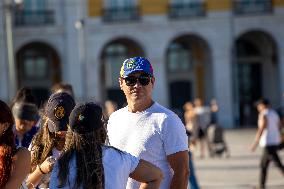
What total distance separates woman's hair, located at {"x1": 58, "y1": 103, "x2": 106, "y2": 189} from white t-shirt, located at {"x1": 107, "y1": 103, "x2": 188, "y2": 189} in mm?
→ 842

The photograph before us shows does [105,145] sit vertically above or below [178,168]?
above

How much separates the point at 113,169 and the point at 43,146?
3.70 feet

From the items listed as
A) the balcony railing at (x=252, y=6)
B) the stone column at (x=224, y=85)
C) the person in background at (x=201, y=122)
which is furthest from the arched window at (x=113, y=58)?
the person in background at (x=201, y=122)

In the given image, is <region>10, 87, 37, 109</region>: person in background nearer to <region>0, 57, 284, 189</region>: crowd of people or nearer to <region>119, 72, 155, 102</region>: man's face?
<region>0, 57, 284, 189</region>: crowd of people

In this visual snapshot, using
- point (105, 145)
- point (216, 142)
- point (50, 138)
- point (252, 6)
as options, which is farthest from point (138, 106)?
point (252, 6)

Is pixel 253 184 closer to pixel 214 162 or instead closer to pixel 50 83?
pixel 214 162

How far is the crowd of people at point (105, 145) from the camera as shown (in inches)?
171

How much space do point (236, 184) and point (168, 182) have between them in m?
10.2

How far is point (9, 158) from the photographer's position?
453cm

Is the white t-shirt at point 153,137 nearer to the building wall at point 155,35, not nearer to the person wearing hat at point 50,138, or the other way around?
the person wearing hat at point 50,138

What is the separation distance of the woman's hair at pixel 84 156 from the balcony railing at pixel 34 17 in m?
35.2

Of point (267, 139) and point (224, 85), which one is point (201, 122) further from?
point (224, 85)

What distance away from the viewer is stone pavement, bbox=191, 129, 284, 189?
599 inches

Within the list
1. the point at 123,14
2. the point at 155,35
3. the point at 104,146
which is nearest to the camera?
the point at 104,146
